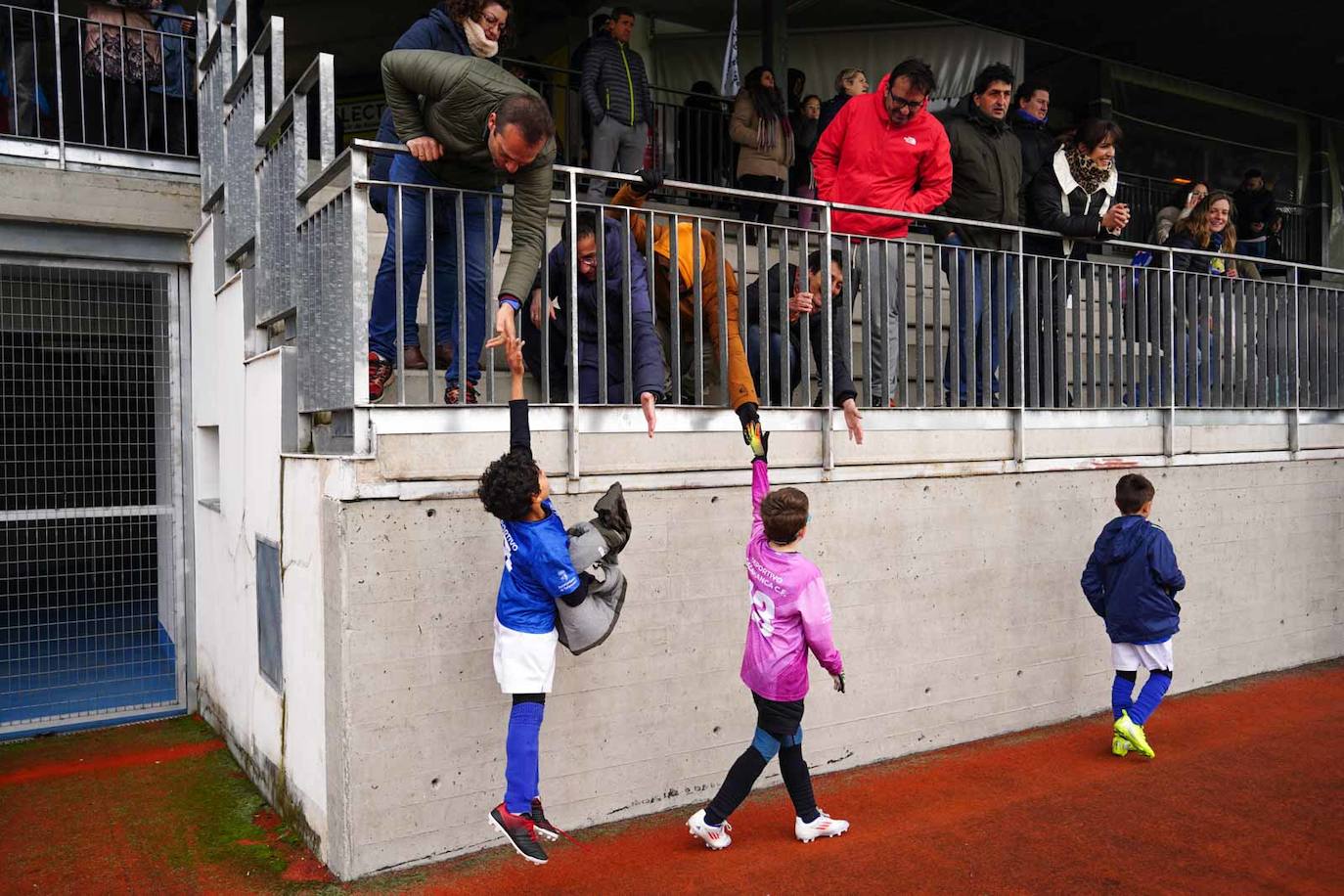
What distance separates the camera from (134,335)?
718 cm

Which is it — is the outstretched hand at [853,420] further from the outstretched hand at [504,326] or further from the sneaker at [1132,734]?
the sneaker at [1132,734]

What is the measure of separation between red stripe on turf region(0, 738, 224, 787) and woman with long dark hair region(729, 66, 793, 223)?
18.4 feet

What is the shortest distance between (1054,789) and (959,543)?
1.50 metres

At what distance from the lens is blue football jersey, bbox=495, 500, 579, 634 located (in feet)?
13.1

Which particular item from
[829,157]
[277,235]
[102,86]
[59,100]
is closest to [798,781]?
[277,235]

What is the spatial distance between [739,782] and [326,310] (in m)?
2.80

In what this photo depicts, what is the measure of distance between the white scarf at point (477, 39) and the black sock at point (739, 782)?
11.6 ft

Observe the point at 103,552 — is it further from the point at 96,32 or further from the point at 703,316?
the point at 703,316

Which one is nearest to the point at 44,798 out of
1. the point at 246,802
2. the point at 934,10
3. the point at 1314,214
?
the point at 246,802

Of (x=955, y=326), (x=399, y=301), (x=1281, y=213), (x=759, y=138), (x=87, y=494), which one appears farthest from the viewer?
(x=1281, y=213)

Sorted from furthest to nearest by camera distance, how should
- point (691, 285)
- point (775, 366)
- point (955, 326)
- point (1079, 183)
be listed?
point (1079, 183) < point (955, 326) < point (775, 366) < point (691, 285)

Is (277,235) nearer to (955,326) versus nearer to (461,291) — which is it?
(461,291)

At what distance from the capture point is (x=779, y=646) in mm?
4492

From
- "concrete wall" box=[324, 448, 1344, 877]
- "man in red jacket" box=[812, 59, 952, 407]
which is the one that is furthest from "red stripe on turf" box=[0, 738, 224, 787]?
"man in red jacket" box=[812, 59, 952, 407]
